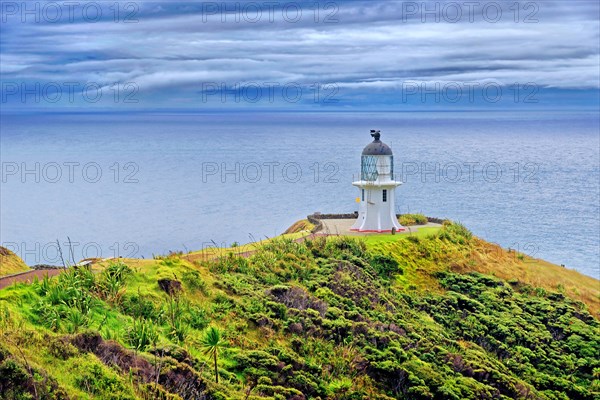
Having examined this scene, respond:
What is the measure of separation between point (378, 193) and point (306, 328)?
732 inches

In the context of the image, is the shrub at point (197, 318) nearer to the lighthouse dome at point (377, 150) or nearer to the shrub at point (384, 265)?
the shrub at point (384, 265)

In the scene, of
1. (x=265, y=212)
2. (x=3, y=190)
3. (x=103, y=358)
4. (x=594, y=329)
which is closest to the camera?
(x=103, y=358)

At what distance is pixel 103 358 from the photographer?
57.4 feet

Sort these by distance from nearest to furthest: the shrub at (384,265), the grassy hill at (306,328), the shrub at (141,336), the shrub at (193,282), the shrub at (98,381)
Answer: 1. the shrub at (98,381)
2. the grassy hill at (306,328)
3. the shrub at (141,336)
4. the shrub at (193,282)
5. the shrub at (384,265)

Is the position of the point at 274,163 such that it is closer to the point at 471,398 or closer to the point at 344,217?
the point at 344,217

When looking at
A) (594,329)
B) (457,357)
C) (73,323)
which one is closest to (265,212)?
(594,329)

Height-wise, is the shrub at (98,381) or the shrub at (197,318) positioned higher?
the shrub at (98,381)

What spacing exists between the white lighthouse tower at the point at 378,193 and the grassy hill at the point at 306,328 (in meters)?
2.63

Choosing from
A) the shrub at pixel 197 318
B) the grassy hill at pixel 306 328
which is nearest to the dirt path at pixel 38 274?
the grassy hill at pixel 306 328

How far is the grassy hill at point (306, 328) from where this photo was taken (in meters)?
17.6

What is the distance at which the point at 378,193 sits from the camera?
4228 cm

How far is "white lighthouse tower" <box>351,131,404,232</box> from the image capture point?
42250 mm

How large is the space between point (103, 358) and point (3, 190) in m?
108

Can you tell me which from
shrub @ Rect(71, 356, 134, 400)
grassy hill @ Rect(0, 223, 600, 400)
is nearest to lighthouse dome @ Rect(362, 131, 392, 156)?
grassy hill @ Rect(0, 223, 600, 400)
